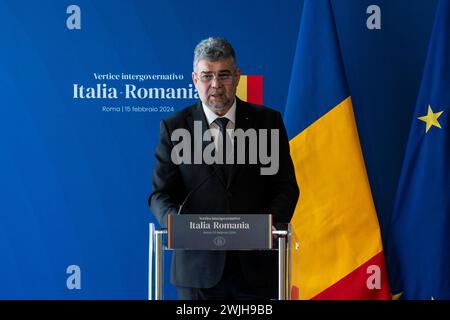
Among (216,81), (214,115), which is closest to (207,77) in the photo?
(216,81)

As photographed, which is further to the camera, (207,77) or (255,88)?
(255,88)

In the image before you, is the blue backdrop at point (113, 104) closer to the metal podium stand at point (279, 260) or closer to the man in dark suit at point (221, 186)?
the man in dark suit at point (221, 186)

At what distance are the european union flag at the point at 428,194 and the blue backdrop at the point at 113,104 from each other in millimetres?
259

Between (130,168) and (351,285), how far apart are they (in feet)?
4.48

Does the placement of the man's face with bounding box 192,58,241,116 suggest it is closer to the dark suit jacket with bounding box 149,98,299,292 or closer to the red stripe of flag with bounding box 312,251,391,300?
the dark suit jacket with bounding box 149,98,299,292

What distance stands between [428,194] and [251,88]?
112cm

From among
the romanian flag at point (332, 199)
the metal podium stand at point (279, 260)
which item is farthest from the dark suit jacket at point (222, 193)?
the romanian flag at point (332, 199)

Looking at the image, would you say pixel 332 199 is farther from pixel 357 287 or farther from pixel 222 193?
pixel 222 193

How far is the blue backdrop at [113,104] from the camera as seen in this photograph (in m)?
4.20

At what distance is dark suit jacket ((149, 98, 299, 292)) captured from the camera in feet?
8.00

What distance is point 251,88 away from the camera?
13.9 ft

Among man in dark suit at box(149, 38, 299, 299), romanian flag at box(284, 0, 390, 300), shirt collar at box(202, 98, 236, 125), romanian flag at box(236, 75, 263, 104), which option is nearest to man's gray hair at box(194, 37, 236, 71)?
man in dark suit at box(149, 38, 299, 299)
